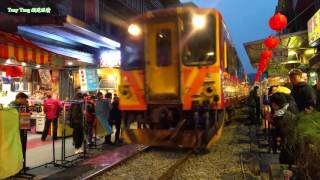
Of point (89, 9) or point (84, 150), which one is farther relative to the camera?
point (89, 9)

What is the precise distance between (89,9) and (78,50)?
10.8 feet

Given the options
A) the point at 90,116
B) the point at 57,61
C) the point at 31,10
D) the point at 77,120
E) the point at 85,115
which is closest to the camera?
the point at 77,120

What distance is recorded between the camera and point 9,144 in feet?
23.7

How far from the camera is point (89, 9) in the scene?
21312 mm

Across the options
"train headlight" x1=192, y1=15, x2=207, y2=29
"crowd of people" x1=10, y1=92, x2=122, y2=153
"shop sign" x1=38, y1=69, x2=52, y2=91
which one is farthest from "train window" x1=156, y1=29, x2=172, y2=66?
"shop sign" x1=38, y1=69, x2=52, y2=91

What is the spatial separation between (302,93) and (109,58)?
1369 cm

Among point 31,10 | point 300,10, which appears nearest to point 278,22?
point 31,10

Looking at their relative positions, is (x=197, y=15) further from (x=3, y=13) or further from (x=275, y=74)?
(x=275, y=74)

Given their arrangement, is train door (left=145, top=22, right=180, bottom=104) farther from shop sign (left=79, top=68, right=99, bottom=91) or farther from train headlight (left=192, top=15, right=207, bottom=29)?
shop sign (left=79, top=68, right=99, bottom=91)

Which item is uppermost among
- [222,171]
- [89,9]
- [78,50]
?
[89,9]

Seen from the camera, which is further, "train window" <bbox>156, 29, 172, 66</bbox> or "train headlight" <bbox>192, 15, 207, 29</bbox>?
"train window" <bbox>156, 29, 172, 66</bbox>

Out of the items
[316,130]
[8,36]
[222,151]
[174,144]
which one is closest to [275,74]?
[222,151]

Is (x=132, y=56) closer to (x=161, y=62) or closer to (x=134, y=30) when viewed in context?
(x=134, y=30)

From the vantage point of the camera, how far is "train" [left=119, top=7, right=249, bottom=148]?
10219 millimetres
